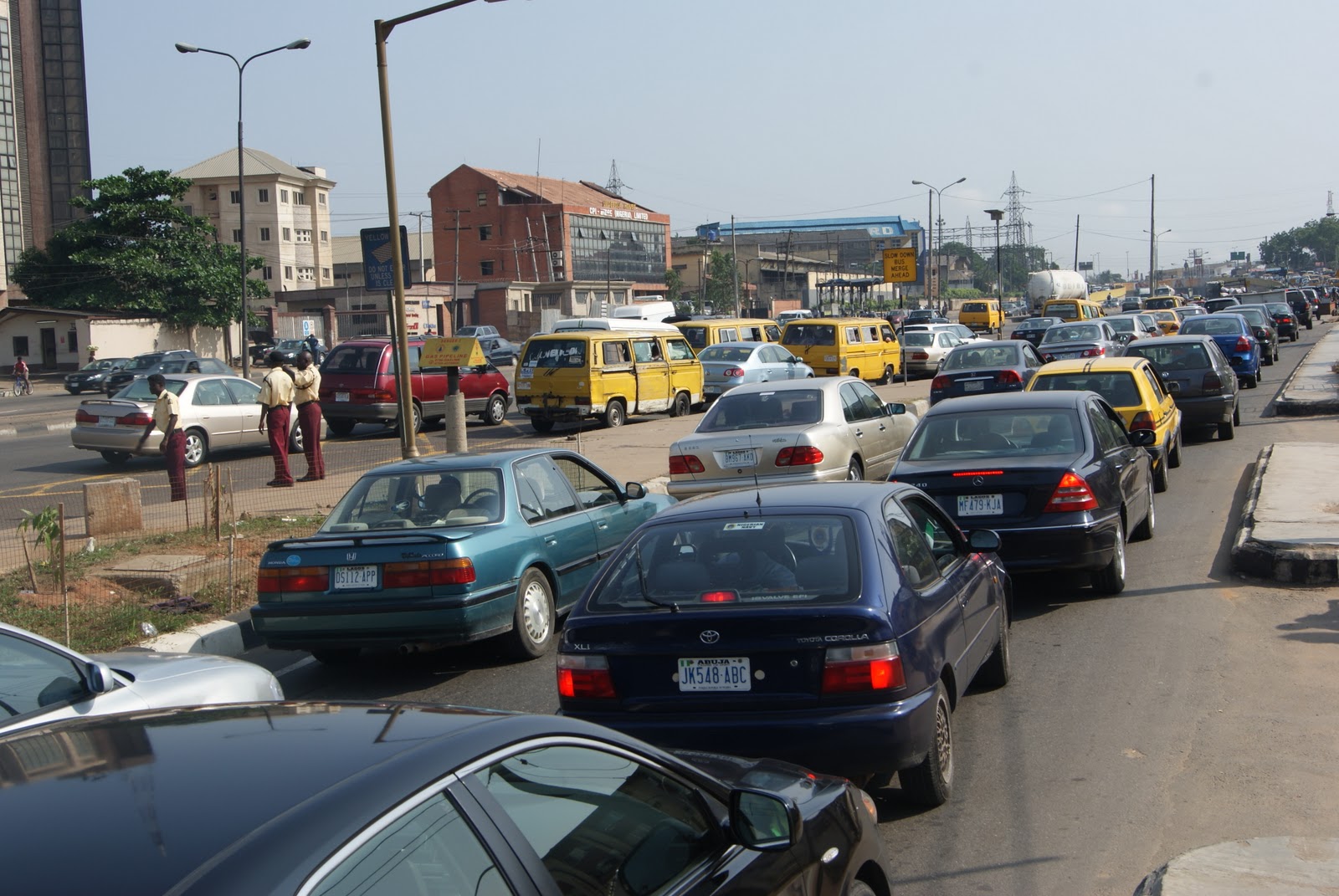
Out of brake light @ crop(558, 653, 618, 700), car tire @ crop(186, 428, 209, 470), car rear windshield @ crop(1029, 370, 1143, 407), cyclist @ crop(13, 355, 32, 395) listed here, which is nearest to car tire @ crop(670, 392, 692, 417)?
car tire @ crop(186, 428, 209, 470)

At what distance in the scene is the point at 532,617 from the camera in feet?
29.6

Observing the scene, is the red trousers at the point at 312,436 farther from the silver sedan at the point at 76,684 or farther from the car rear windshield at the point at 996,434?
the silver sedan at the point at 76,684

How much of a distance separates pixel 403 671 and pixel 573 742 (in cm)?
646

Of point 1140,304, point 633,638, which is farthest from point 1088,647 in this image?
point 1140,304

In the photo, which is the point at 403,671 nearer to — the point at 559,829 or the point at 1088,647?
the point at 1088,647

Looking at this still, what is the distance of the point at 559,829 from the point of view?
2.75m

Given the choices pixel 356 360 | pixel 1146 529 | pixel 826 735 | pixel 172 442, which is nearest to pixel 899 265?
pixel 356 360

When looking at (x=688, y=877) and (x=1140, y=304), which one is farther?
(x=1140, y=304)

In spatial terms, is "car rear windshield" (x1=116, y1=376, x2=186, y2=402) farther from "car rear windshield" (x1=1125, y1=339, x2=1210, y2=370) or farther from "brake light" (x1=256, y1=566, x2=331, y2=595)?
"car rear windshield" (x1=1125, y1=339, x2=1210, y2=370)

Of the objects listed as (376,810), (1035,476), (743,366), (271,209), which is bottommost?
(1035,476)

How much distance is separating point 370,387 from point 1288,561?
709 inches

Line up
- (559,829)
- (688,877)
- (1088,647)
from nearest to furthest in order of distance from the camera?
(559,829)
(688,877)
(1088,647)

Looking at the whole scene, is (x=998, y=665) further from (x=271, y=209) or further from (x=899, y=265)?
(x=271, y=209)

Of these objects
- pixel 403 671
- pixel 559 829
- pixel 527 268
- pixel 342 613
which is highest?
pixel 527 268
